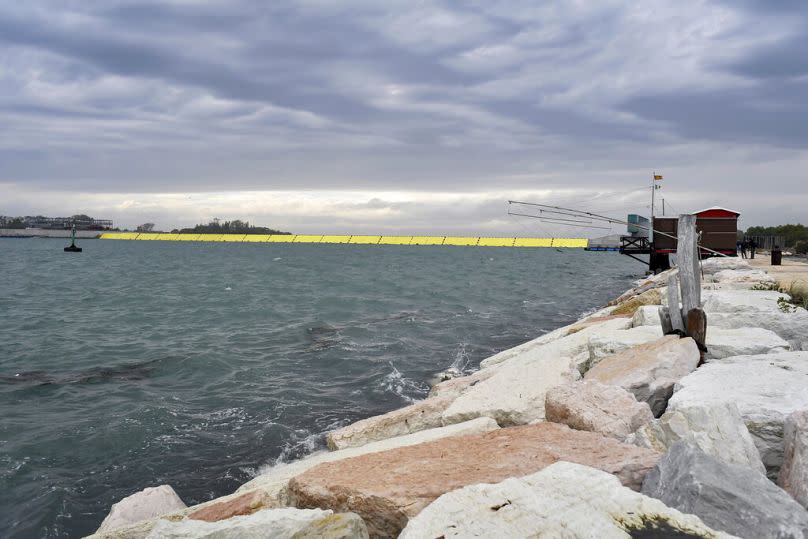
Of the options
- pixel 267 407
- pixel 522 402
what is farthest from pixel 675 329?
pixel 267 407

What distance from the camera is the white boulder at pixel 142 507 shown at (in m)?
5.65

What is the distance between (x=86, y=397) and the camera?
10648 millimetres

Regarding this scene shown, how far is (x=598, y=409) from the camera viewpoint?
504 centimetres

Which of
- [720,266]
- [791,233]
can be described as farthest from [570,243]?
[720,266]

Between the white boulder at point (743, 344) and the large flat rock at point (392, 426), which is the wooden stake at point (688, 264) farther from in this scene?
the large flat rock at point (392, 426)

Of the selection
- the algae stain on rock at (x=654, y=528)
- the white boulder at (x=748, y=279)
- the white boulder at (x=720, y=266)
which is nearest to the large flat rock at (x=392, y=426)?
the algae stain on rock at (x=654, y=528)

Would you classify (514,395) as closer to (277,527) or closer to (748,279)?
(277,527)

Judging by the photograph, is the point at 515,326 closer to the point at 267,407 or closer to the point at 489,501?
the point at 267,407

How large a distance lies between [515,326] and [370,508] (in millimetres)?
16185

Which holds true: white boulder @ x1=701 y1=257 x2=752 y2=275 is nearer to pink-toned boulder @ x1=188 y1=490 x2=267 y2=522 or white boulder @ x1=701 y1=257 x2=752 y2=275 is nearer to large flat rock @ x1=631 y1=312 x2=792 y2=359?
large flat rock @ x1=631 y1=312 x2=792 y2=359

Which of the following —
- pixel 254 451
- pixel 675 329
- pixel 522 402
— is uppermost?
pixel 675 329

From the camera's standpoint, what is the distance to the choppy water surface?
744 cm

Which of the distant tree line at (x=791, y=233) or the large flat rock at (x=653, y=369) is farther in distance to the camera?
the distant tree line at (x=791, y=233)

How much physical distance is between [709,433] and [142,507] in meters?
5.00
